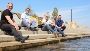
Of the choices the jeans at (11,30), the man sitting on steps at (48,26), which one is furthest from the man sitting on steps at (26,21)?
the jeans at (11,30)

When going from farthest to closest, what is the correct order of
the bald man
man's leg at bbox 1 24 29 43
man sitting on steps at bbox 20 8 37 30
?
man sitting on steps at bbox 20 8 37 30 < the bald man < man's leg at bbox 1 24 29 43

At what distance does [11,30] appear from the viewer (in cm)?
792

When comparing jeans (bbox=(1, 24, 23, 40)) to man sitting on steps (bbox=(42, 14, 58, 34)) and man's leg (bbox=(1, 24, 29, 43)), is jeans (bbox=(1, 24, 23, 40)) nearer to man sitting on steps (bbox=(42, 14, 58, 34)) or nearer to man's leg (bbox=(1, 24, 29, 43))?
man's leg (bbox=(1, 24, 29, 43))

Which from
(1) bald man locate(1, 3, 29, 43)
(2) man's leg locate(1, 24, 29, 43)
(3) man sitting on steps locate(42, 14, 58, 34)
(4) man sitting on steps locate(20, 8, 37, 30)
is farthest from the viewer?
(3) man sitting on steps locate(42, 14, 58, 34)

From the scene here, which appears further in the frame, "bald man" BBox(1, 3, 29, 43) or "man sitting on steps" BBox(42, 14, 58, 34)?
"man sitting on steps" BBox(42, 14, 58, 34)

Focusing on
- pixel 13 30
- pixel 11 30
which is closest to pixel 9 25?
pixel 11 30

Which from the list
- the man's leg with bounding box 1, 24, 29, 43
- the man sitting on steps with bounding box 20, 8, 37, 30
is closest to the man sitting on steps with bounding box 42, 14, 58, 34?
the man sitting on steps with bounding box 20, 8, 37, 30

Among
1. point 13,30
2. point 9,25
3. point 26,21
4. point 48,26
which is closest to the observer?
point 13,30

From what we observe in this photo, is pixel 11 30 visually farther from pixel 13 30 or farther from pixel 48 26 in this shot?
pixel 48 26

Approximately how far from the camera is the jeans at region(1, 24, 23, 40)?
7559 millimetres

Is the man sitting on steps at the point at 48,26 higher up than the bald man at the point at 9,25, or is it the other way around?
the bald man at the point at 9,25

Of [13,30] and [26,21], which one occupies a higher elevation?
[26,21]

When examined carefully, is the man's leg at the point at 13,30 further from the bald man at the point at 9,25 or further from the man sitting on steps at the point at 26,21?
the man sitting on steps at the point at 26,21

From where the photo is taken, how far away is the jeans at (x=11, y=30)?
7.56 metres
